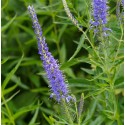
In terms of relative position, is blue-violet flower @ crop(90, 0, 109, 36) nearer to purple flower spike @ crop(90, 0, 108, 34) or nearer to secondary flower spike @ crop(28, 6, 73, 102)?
purple flower spike @ crop(90, 0, 108, 34)

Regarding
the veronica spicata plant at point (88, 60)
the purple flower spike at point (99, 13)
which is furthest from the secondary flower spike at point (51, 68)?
the purple flower spike at point (99, 13)

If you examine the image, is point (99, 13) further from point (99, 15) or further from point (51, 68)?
point (51, 68)

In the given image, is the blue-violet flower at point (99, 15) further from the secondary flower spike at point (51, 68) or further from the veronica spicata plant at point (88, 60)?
the secondary flower spike at point (51, 68)

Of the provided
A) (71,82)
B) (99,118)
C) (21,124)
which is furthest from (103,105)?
(21,124)

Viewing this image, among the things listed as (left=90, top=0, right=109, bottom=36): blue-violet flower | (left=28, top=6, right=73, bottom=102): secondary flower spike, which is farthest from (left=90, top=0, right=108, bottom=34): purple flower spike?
(left=28, top=6, right=73, bottom=102): secondary flower spike

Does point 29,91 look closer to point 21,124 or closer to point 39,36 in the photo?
point 21,124

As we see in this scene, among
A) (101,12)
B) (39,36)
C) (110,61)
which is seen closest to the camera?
(39,36)
